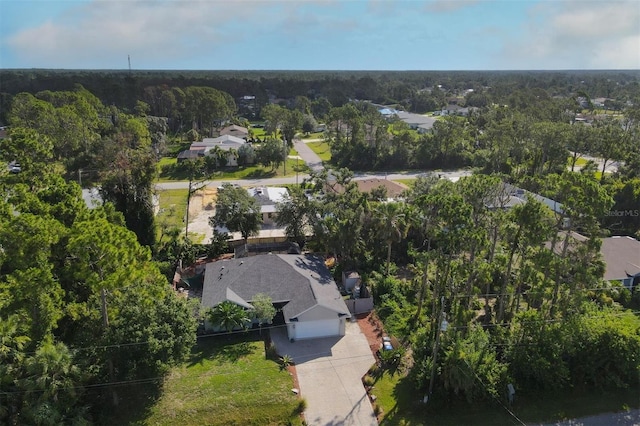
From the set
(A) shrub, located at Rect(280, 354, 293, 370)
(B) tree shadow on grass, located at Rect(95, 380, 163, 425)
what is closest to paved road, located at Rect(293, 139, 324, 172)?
(A) shrub, located at Rect(280, 354, 293, 370)

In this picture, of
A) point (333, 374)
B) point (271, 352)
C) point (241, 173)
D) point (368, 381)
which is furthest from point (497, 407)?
point (241, 173)

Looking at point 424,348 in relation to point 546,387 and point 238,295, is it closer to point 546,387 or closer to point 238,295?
point 546,387

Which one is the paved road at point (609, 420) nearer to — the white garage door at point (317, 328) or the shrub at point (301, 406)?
the shrub at point (301, 406)

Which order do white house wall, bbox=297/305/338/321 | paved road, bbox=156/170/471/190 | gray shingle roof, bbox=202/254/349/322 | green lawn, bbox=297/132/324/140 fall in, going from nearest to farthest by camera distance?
white house wall, bbox=297/305/338/321 → gray shingle roof, bbox=202/254/349/322 → paved road, bbox=156/170/471/190 → green lawn, bbox=297/132/324/140

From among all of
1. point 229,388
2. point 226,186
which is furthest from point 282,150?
point 229,388

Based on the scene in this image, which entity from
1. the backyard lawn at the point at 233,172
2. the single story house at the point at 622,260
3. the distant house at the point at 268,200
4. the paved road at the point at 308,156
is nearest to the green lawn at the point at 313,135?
the paved road at the point at 308,156

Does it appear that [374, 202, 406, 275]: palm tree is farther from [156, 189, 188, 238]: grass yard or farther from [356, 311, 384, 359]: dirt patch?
[156, 189, 188, 238]: grass yard
